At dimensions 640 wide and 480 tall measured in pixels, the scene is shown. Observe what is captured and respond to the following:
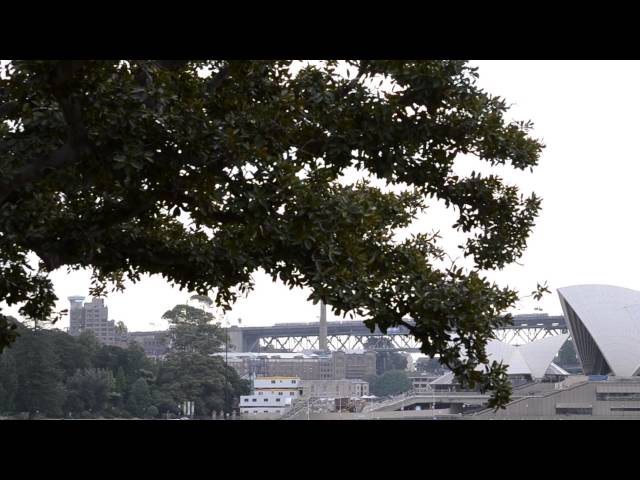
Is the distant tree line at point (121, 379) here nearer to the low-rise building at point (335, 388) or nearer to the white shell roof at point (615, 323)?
the low-rise building at point (335, 388)

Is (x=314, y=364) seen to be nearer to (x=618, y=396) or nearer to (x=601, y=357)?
(x=601, y=357)

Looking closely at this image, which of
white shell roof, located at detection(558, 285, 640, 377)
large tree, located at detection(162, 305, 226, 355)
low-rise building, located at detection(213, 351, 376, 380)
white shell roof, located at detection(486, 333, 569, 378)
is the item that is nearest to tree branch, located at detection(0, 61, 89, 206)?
large tree, located at detection(162, 305, 226, 355)

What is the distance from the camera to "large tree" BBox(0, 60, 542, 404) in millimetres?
4699

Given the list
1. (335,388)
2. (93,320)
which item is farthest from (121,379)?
(335,388)

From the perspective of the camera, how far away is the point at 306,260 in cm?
517

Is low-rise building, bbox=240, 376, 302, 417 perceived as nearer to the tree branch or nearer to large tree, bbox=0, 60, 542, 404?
large tree, bbox=0, 60, 542, 404

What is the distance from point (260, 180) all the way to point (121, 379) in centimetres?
1381

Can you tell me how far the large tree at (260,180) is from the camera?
4.70m

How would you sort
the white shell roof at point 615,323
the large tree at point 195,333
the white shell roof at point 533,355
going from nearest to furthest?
the large tree at point 195,333
the white shell roof at point 615,323
the white shell roof at point 533,355

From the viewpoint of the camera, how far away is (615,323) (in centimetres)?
2717

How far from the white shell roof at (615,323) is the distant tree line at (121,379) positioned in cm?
1409

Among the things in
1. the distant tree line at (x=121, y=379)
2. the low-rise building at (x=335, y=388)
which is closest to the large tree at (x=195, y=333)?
the distant tree line at (x=121, y=379)
